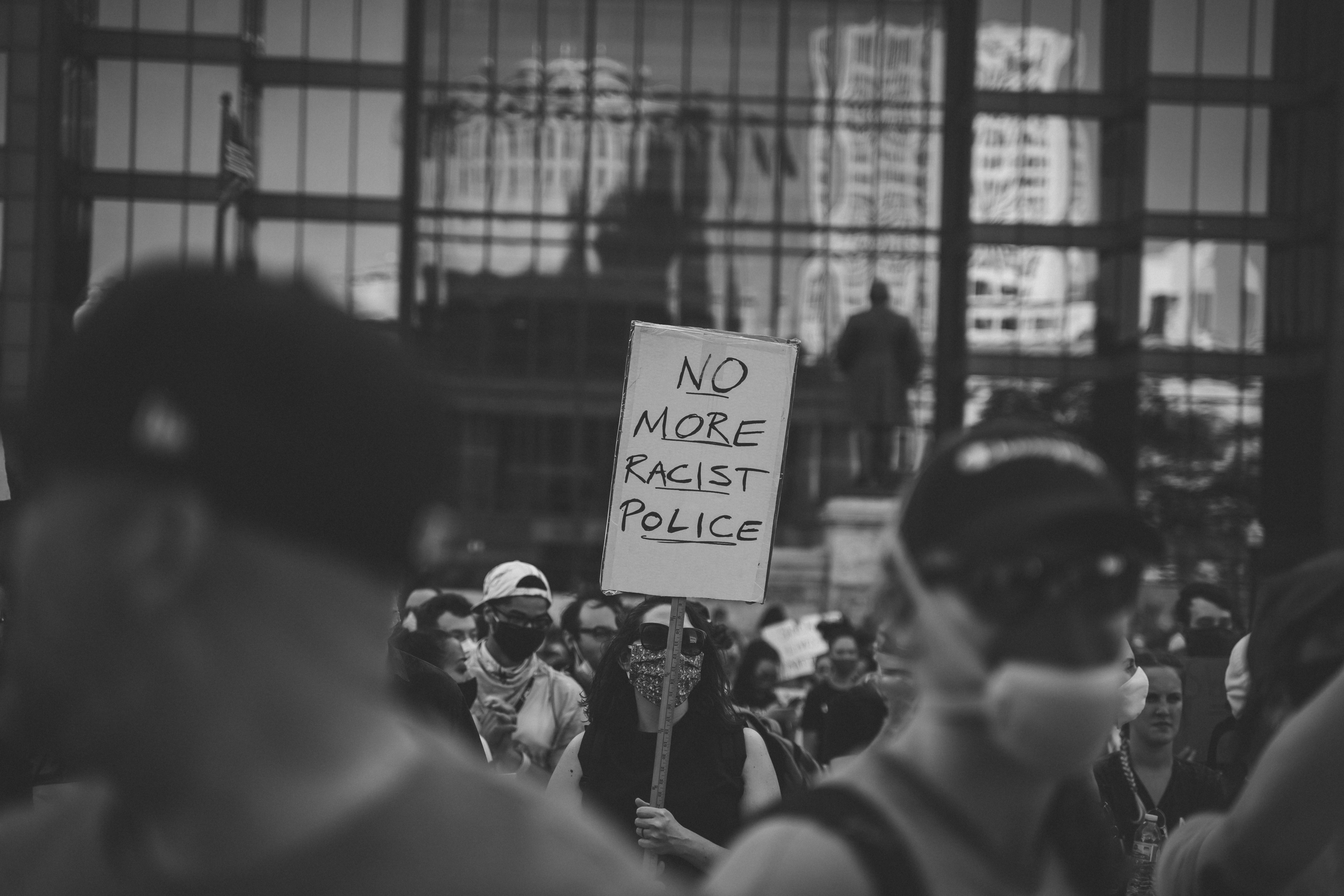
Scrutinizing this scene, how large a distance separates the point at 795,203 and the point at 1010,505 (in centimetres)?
3270

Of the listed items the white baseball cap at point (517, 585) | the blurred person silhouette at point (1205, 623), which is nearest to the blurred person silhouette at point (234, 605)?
the white baseball cap at point (517, 585)

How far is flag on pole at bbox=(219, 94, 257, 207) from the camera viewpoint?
71.6 feet

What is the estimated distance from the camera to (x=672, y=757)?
498 centimetres

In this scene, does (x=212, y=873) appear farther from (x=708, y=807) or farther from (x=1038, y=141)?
(x=1038, y=141)

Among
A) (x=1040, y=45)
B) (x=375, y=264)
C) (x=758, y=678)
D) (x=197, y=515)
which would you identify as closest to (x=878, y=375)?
(x=758, y=678)

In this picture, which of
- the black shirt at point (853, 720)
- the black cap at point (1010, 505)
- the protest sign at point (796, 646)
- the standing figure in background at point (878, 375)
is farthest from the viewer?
the standing figure in background at point (878, 375)

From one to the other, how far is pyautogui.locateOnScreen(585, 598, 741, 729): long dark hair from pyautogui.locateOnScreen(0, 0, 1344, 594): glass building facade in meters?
26.8

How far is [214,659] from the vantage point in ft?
4.25

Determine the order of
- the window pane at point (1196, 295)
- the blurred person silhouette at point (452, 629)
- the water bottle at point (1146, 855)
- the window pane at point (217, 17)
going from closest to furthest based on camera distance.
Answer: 1. the water bottle at point (1146, 855)
2. the blurred person silhouette at point (452, 629)
3. the window pane at point (217, 17)
4. the window pane at point (1196, 295)

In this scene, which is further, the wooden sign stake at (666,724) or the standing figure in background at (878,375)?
the standing figure in background at (878,375)

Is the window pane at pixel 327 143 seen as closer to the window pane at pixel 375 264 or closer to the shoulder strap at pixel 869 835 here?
the window pane at pixel 375 264

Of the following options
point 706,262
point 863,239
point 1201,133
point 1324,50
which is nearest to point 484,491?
point 706,262

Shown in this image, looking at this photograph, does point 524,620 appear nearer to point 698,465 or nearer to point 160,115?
point 698,465

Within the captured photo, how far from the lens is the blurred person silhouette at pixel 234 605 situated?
4.23 ft
